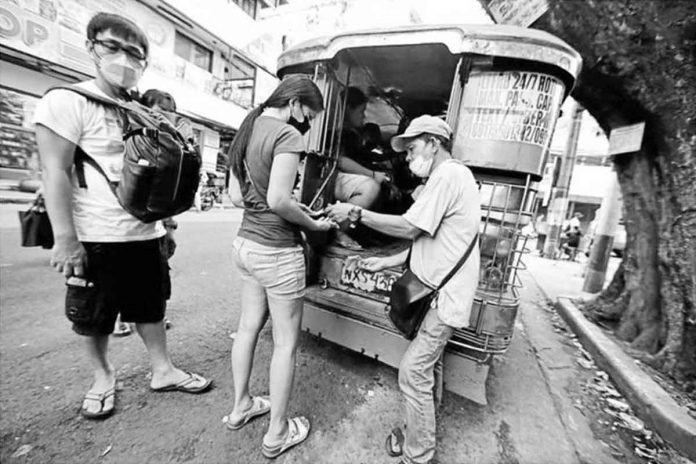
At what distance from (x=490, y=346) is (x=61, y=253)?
8.36 ft

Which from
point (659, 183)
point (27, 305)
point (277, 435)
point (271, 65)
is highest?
point (271, 65)

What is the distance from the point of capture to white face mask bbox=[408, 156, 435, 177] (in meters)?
1.96

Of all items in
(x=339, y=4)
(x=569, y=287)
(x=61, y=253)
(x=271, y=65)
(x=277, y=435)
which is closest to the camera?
(x=61, y=253)

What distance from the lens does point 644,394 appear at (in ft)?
8.87

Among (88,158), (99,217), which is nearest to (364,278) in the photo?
(99,217)

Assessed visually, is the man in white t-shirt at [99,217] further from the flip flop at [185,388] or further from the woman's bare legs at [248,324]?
the woman's bare legs at [248,324]

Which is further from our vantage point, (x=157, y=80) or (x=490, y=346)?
(x=157, y=80)

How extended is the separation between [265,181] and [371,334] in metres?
1.43

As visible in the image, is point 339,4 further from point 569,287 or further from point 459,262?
point 459,262

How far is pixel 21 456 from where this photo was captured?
5.45 feet

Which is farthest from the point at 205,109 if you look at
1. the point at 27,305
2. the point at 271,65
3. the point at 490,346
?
the point at 490,346

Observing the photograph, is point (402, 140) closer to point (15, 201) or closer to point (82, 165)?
point (82, 165)

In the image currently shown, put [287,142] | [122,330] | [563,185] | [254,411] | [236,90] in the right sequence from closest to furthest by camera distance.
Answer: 1. [287,142]
2. [254,411]
3. [122,330]
4. [563,185]
5. [236,90]

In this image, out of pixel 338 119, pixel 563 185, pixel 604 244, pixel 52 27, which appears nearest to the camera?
pixel 338 119
